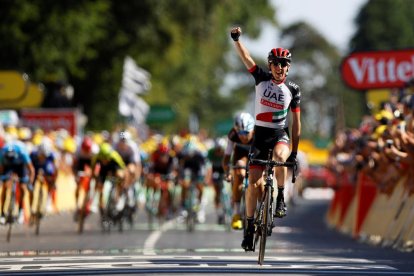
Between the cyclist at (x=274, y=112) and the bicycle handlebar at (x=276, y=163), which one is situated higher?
the cyclist at (x=274, y=112)

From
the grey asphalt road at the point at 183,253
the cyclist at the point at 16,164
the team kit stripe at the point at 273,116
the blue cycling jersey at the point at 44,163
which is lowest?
the grey asphalt road at the point at 183,253

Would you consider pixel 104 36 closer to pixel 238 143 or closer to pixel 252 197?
pixel 238 143

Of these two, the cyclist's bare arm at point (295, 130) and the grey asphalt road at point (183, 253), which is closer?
the grey asphalt road at point (183, 253)

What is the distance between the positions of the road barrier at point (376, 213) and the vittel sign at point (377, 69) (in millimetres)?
4396

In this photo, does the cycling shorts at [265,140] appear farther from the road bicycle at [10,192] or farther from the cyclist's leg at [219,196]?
the cyclist's leg at [219,196]

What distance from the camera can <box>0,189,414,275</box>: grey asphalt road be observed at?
16562 mm

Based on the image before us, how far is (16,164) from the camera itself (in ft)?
84.5

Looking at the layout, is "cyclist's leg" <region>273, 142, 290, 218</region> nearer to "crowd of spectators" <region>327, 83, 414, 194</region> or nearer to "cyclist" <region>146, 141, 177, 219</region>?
"crowd of spectators" <region>327, 83, 414, 194</region>

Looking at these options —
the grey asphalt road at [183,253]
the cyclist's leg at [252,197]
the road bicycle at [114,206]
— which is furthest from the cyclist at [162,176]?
the cyclist's leg at [252,197]

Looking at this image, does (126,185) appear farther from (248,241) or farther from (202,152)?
(248,241)

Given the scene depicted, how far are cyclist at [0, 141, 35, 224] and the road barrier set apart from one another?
5668mm

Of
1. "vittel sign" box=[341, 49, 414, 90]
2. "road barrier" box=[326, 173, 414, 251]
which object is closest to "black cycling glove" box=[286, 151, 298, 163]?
"road barrier" box=[326, 173, 414, 251]

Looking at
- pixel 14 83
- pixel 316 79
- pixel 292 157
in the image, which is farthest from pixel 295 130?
pixel 316 79

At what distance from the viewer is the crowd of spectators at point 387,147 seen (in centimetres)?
2155
